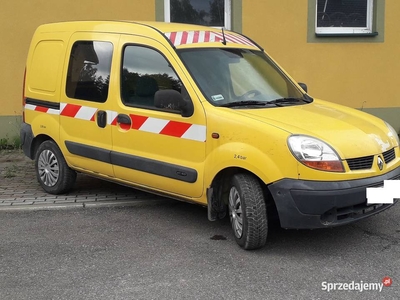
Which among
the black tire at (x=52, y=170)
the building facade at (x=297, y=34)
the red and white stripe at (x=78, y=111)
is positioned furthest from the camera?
the building facade at (x=297, y=34)

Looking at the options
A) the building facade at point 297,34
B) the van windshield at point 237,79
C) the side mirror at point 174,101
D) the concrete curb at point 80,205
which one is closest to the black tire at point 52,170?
the concrete curb at point 80,205

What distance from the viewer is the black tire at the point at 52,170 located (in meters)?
5.98

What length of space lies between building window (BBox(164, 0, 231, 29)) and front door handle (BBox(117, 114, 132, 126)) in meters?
4.36

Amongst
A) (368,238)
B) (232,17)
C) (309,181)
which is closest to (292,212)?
(309,181)

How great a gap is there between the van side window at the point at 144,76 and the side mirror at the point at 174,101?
0.48ft

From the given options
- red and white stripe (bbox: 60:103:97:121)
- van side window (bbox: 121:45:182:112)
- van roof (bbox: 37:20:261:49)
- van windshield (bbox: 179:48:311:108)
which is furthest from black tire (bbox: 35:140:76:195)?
van windshield (bbox: 179:48:311:108)

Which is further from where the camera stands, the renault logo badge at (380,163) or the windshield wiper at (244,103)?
the windshield wiper at (244,103)

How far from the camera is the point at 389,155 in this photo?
4.46 meters

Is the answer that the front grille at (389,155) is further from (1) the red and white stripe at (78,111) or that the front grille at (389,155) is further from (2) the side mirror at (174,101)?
(1) the red and white stripe at (78,111)

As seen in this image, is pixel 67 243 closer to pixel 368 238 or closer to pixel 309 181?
pixel 309 181

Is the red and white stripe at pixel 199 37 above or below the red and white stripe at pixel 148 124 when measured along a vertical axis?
above

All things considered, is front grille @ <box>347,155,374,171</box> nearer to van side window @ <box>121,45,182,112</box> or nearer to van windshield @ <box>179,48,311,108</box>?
van windshield @ <box>179,48,311,108</box>

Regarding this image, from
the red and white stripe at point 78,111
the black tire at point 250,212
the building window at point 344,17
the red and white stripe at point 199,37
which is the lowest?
the black tire at point 250,212

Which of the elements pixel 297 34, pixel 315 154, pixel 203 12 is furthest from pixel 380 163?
pixel 203 12
